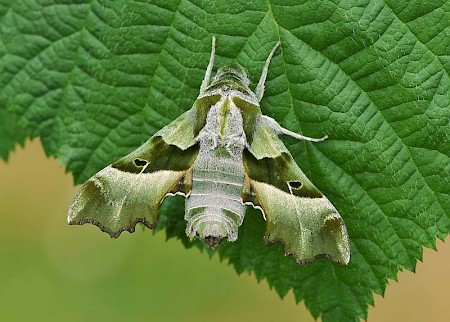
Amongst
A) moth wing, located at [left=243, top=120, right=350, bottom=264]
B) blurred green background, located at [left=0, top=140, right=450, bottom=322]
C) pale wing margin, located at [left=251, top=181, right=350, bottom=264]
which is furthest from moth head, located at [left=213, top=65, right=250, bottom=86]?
blurred green background, located at [left=0, top=140, right=450, bottom=322]

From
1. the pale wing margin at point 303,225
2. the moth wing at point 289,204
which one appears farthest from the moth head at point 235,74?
the pale wing margin at point 303,225

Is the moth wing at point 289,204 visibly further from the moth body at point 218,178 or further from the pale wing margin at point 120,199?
the pale wing margin at point 120,199

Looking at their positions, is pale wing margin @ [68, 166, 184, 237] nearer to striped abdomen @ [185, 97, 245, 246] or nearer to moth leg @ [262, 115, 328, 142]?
striped abdomen @ [185, 97, 245, 246]

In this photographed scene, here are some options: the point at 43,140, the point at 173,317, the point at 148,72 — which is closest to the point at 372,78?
the point at 148,72

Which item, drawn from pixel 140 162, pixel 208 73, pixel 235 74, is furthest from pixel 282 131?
pixel 140 162

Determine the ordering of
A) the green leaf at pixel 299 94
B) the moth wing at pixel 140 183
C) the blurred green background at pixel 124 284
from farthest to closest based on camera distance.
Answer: the blurred green background at pixel 124 284 → the moth wing at pixel 140 183 → the green leaf at pixel 299 94
